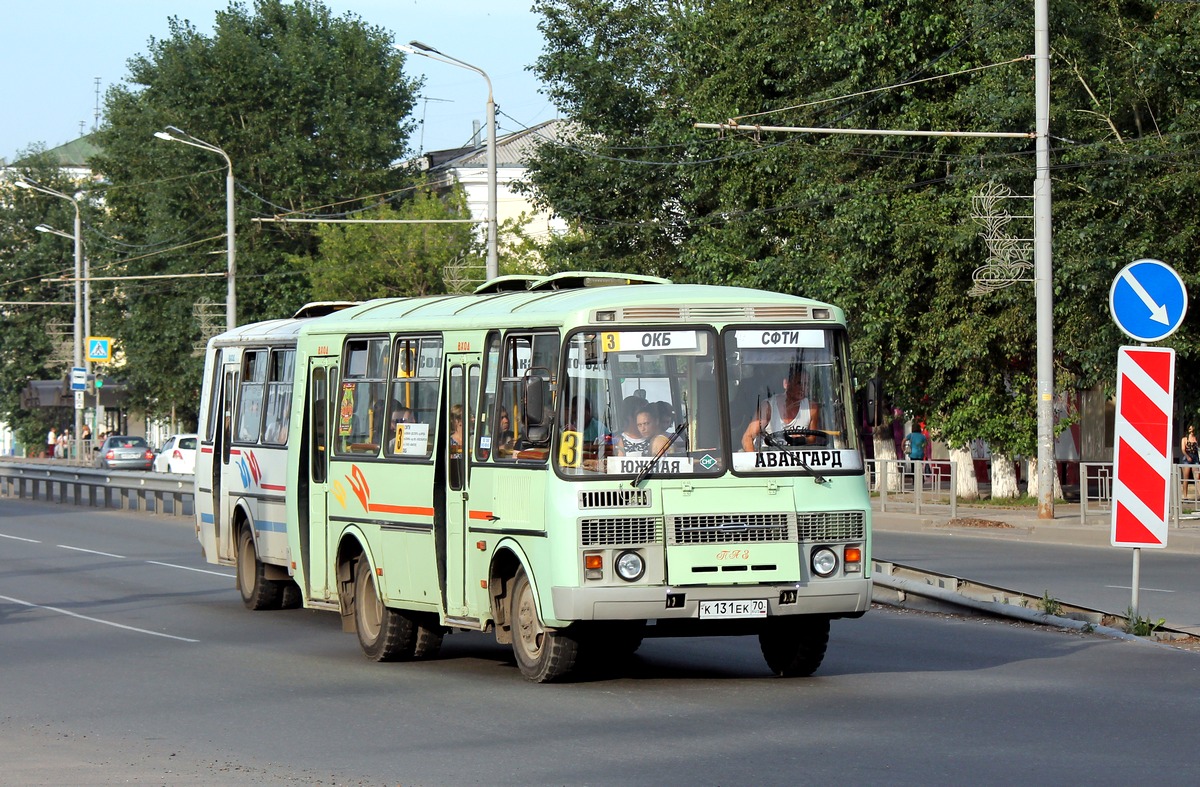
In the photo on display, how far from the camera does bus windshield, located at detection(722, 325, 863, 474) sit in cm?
1216

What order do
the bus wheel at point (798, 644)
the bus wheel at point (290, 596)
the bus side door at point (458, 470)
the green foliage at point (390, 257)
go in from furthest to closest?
the green foliage at point (390, 257)
the bus wheel at point (290, 596)
the bus side door at point (458, 470)
the bus wheel at point (798, 644)

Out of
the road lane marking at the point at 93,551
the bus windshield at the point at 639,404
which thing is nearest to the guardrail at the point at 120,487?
the road lane marking at the point at 93,551

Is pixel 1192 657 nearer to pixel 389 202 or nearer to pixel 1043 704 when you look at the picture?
pixel 1043 704

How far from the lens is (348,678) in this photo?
13.4 meters

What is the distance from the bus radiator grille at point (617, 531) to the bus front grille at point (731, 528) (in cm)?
15

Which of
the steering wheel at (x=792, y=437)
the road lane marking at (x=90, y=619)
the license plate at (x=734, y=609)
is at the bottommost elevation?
the road lane marking at (x=90, y=619)

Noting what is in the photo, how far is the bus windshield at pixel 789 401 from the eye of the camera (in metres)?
12.2

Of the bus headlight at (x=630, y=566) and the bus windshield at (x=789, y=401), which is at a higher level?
the bus windshield at (x=789, y=401)

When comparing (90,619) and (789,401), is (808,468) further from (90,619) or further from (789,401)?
(90,619)

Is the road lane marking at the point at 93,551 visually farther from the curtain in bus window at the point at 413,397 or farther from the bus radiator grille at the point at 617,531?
the bus radiator grille at the point at 617,531

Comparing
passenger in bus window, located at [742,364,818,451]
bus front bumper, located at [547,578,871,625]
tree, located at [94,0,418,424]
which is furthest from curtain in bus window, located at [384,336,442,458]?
tree, located at [94,0,418,424]

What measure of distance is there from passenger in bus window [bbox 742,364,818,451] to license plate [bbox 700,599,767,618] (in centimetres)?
108

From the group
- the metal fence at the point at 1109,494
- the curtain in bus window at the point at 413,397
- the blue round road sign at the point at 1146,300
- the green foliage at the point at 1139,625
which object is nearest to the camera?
the curtain in bus window at the point at 413,397

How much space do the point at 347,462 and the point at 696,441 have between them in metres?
4.16
